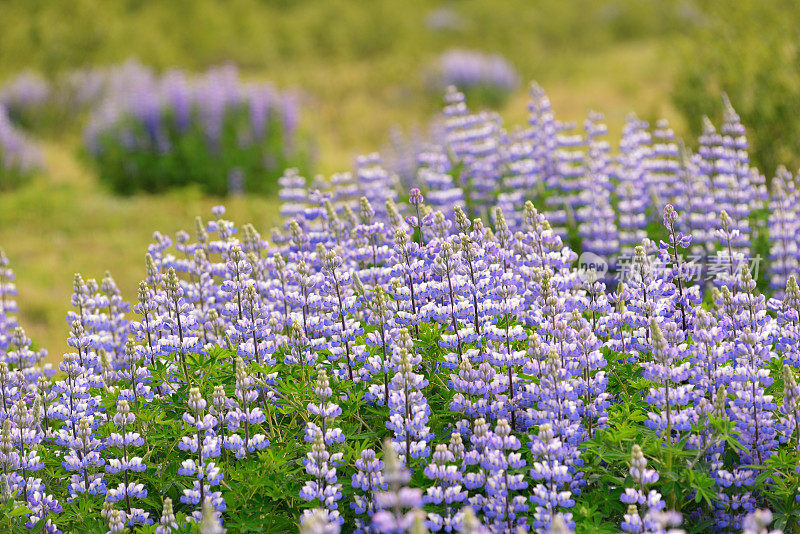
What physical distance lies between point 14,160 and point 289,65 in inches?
578

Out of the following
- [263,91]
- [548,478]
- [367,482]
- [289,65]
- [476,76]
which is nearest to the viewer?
[548,478]

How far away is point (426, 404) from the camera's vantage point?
3.19 metres

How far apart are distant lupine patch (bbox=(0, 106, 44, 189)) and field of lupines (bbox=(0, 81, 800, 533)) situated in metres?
8.13

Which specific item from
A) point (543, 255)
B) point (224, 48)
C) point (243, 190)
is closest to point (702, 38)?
point (243, 190)

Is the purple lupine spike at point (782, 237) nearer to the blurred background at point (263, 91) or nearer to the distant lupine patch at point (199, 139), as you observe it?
the blurred background at point (263, 91)

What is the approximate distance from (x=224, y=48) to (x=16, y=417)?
965 inches

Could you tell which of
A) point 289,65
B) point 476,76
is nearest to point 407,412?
point 476,76

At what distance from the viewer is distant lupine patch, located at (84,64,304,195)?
11.3 m

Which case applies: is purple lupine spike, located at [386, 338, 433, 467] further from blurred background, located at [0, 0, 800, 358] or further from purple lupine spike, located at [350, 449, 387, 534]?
blurred background, located at [0, 0, 800, 358]

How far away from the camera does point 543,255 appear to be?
3.93 meters

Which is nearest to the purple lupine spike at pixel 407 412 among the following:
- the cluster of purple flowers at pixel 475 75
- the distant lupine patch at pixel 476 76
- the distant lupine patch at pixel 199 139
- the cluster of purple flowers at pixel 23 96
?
the distant lupine patch at pixel 199 139

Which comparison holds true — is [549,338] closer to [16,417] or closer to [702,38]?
[16,417]

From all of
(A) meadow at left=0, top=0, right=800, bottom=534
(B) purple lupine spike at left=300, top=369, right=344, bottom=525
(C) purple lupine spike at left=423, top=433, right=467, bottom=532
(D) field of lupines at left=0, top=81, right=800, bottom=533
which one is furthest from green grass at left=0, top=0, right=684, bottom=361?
(C) purple lupine spike at left=423, top=433, right=467, bottom=532

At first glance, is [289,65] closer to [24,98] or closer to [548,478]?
[24,98]
